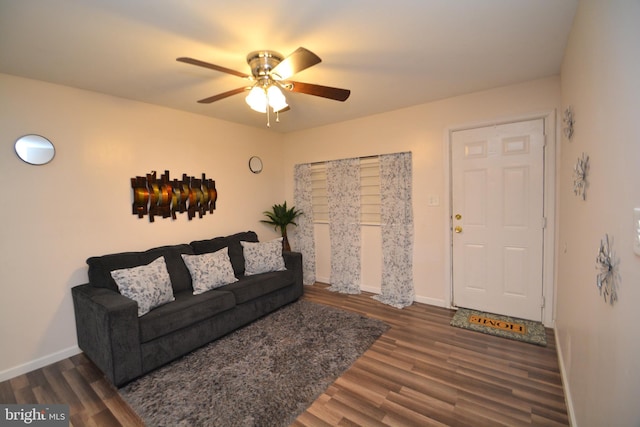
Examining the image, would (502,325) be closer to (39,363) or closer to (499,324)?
(499,324)

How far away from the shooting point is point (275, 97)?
2.00 meters

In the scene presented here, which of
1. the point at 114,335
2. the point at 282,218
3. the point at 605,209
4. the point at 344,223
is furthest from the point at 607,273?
the point at 282,218

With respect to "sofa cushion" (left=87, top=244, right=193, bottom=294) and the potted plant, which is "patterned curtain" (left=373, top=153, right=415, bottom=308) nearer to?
the potted plant

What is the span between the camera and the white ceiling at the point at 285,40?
63.6 inches

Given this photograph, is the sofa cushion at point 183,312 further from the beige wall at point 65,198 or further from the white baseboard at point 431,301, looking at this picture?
the white baseboard at point 431,301

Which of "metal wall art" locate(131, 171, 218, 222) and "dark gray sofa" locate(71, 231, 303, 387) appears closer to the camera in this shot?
"dark gray sofa" locate(71, 231, 303, 387)

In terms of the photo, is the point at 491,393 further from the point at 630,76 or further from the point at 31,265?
the point at 31,265

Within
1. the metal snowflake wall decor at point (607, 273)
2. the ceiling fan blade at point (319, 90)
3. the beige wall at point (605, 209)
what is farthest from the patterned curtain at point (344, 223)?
the metal snowflake wall decor at point (607, 273)

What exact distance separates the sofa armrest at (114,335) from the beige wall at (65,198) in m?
0.49

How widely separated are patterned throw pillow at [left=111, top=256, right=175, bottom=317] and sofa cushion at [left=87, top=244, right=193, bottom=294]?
0.60 feet

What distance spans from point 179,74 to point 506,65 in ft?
9.38

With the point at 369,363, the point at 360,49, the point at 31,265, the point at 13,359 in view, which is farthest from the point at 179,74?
the point at 369,363

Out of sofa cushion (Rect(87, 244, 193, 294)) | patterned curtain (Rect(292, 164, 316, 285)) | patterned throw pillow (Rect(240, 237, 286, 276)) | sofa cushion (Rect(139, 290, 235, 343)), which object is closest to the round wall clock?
patterned curtain (Rect(292, 164, 316, 285))

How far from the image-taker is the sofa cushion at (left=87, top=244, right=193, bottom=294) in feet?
8.47
